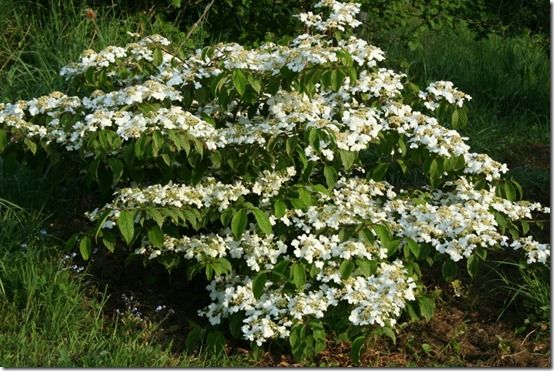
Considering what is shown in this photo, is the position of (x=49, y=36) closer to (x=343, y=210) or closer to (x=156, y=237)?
(x=156, y=237)

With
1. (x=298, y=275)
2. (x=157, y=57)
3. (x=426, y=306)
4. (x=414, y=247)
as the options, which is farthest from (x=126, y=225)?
(x=426, y=306)

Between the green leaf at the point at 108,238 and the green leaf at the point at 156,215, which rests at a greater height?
the green leaf at the point at 156,215

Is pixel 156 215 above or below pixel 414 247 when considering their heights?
above

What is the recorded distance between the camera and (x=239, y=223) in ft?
12.6

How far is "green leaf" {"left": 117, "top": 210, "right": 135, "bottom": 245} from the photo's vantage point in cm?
377

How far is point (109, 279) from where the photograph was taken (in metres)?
4.63

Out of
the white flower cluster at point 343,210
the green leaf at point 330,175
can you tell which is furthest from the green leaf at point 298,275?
the green leaf at point 330,175

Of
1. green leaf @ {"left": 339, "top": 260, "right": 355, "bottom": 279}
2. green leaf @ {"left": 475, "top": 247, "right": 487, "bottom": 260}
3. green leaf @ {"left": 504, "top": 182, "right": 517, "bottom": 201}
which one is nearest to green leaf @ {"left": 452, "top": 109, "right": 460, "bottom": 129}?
green leaf @ {"left": 504, "top": 182, "right": 517, "bottom": 201}

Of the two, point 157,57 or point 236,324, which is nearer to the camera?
point 236,324

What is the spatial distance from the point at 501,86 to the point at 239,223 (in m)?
3.99

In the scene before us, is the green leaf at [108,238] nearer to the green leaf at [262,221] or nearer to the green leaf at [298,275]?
the green leaf at [262,221]

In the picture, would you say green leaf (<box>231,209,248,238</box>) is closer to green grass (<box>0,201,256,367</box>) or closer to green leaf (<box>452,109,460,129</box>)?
green grass (<box>0,201,256,367</box>)

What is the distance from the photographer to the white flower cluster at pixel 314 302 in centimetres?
390

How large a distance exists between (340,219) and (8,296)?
1485mm
